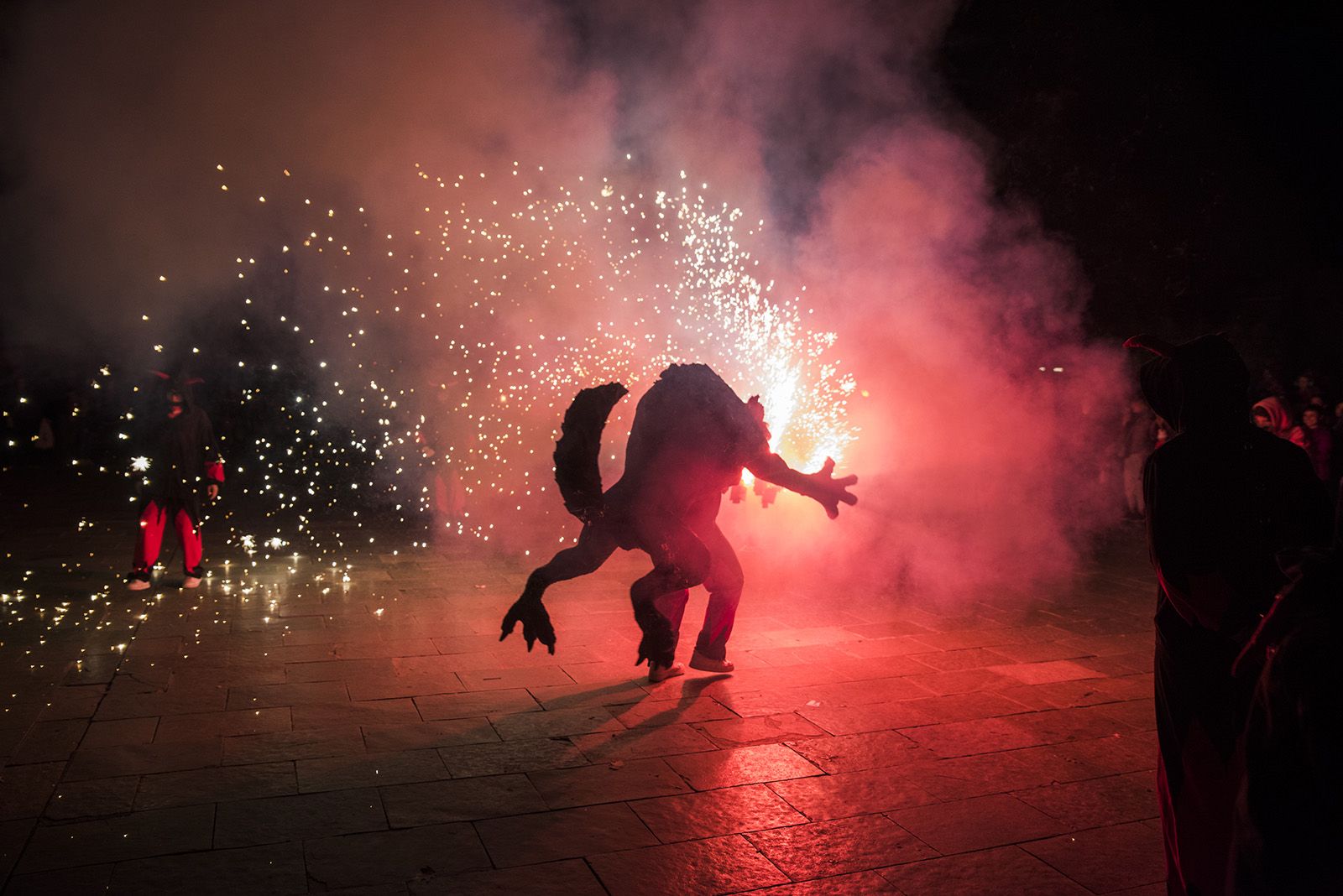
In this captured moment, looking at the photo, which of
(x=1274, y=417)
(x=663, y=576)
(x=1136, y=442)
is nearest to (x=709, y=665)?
(x=663, y=576)

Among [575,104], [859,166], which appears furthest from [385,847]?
[859,166]

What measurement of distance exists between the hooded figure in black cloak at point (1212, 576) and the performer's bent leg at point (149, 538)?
6.54 m

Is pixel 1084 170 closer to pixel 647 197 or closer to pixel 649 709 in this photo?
pixel 647 197

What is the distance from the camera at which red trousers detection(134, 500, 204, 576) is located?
7.04m

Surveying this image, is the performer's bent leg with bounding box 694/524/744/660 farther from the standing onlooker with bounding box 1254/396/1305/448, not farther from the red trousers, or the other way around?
the standing onlooker with bounding box 1254/396/1305/448

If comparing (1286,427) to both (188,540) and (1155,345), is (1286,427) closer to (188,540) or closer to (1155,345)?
(1155,345)

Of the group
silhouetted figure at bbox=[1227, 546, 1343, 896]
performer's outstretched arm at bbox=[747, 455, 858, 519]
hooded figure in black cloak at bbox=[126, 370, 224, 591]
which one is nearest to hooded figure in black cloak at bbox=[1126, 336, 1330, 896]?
silhouetted figure at bbox=[1227, 546, 1343, 896]

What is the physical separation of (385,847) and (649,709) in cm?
167

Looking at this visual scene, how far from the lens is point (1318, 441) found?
8.45 metres

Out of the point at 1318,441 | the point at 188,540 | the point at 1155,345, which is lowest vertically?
the point at 188,540

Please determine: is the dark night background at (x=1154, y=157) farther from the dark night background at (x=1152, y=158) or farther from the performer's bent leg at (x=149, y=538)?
the performer's bent leg at (x=149, y=538)

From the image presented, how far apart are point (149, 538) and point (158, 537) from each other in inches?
3.2

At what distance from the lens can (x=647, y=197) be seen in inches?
383

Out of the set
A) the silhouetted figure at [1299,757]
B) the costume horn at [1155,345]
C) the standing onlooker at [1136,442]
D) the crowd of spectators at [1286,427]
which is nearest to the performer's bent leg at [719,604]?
the crowd of spectators at [1286,427]
